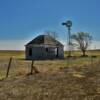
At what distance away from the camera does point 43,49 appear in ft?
171

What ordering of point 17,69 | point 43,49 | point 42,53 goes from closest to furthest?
point 17,69, point 43,49, point 42,53

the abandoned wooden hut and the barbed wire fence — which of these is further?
the abandoned wooden hut

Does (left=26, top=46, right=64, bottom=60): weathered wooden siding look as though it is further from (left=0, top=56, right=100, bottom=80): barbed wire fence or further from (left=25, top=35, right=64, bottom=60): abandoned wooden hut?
(left=0, top=56, right=100, bottom=80): barbed wire fence

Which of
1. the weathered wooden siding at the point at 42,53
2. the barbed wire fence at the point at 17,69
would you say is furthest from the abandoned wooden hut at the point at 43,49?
the barbed wire fence at the point at 17,69

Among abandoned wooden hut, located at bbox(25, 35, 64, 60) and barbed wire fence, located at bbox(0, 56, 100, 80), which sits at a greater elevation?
abandoned wooden hut, located at bbox(25, 35, 64, 60)

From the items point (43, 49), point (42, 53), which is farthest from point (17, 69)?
point (42, 53)

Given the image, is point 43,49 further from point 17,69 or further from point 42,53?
point 17,69

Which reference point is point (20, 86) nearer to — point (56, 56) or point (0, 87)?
point (0, 87)

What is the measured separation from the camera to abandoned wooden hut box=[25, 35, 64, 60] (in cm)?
5231

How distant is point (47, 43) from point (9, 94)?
41698 millimetres

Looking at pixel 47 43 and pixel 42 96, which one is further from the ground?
pixel 47 43

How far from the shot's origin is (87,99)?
1034cm

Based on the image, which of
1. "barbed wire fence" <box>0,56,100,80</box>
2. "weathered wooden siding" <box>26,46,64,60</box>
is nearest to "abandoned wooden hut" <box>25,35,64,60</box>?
"weathered wooden siding" <box>26,46,64,60</box>

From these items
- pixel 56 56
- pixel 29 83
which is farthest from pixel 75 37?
pixel 29 83
